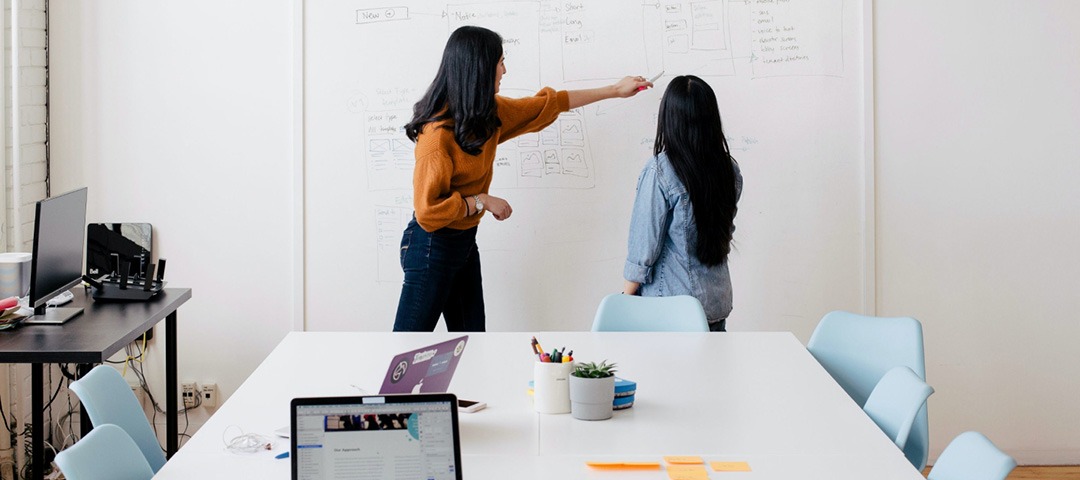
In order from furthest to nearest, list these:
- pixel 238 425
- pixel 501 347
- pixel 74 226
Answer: pixel 74 226 < pixel 501 347 < pixel 238 425

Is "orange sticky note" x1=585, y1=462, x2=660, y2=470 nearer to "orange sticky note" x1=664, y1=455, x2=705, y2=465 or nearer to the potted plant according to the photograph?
"orange sticky note" x1=664, y1=455, x2=705, y2=465

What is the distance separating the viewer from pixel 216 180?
4.45 metres

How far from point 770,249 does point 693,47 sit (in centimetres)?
85

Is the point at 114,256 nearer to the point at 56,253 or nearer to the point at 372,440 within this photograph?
the point at 56,253

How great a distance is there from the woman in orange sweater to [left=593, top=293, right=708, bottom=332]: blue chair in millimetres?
527

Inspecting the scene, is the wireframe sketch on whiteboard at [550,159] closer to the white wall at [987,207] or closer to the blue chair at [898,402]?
the white wall at [987,207]

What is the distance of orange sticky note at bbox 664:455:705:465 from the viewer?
2195 millimetres

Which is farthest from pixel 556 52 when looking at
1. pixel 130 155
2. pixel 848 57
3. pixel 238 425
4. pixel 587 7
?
pixel 238 425

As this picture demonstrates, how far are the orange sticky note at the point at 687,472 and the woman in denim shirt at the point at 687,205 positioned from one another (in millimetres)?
1579

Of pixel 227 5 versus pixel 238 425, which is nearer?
pixel 238 425

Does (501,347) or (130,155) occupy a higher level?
(130,155)

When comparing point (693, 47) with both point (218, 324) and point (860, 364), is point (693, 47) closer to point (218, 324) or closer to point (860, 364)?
point (860, 364)

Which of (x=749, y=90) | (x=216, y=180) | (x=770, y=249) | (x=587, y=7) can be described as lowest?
(x=770, y=249)

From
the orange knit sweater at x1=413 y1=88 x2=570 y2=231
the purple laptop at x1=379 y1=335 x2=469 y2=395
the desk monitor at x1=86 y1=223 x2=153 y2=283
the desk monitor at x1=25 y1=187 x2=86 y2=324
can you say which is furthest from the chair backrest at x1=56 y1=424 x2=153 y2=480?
the desk monitor at x1=86 y1=223 x2=153 y2=283
